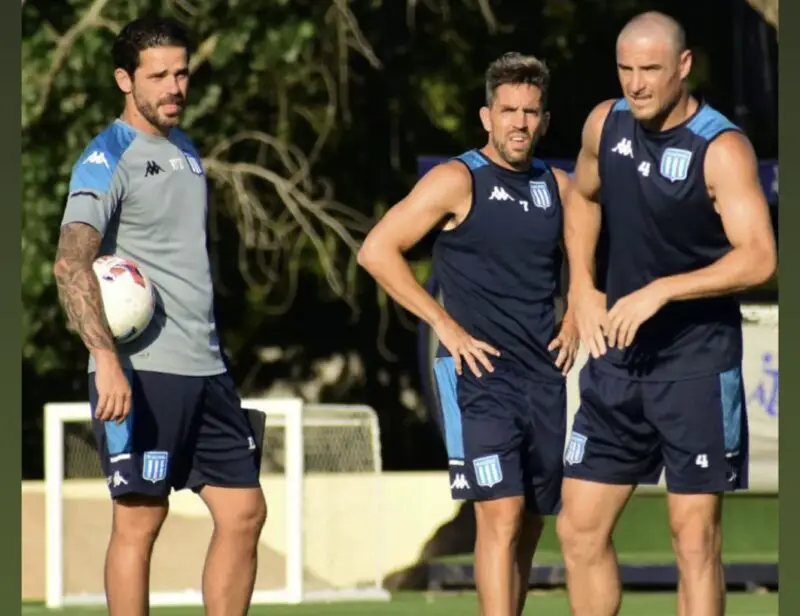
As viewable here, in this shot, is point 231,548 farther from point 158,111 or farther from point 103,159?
point 158,111

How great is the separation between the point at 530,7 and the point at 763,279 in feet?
32.2

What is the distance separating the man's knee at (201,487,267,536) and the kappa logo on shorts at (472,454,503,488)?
0.90 m

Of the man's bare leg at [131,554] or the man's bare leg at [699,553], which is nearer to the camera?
the man's bare leg at [699,553]

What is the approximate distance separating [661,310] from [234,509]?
5.76ft

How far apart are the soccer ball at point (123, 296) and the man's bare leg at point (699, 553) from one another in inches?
82.1

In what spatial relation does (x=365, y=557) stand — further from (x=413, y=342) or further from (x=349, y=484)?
(x=413, y=342)

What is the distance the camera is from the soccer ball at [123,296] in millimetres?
8328

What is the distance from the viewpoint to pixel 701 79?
17.6 m

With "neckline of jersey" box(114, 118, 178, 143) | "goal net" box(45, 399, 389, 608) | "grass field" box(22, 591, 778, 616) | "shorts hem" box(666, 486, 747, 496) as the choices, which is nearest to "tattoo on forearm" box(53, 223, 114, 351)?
"neckline of jersey" box(114, 118, 178, 143)

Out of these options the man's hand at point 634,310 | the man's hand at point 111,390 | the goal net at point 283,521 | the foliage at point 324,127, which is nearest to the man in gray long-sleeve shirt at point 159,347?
the man's hand at point 111,390

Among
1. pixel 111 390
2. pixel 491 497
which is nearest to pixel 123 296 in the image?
pixel 111 390

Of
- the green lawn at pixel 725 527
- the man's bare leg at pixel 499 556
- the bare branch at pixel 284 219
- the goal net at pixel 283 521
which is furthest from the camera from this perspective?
the bare branch at pixel 284 219

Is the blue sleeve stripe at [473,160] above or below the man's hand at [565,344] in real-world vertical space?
above

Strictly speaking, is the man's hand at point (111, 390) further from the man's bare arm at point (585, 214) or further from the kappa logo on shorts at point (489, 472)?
the man's bare arm at point (585, 214)
